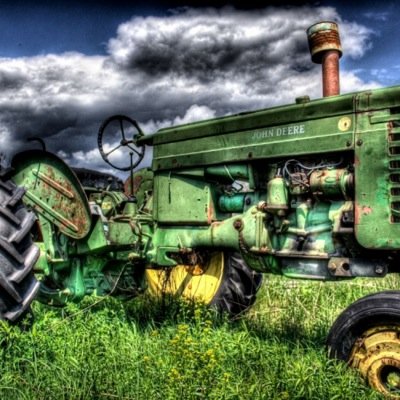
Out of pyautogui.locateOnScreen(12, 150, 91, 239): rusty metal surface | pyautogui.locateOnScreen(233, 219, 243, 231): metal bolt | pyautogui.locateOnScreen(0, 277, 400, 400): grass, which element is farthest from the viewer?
pyautogui.locateOnScreen(12, 150, 91, 239): rusty metal surface

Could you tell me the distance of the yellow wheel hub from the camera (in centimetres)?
296

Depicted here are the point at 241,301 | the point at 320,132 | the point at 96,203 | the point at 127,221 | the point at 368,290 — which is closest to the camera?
the point at 320,132

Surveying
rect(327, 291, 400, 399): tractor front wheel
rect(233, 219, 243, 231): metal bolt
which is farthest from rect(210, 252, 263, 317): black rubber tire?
rect(327, 291, 400, 399): tractor front wheel

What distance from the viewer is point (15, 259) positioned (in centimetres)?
353

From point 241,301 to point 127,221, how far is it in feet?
4.03

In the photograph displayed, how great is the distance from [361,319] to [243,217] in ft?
3.93

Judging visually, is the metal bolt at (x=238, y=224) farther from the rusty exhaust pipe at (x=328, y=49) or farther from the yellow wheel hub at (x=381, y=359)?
the yellow wheel hub at (x=381, y=359)

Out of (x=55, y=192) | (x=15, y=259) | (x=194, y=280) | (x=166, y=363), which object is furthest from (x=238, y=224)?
(x=55, y=192)

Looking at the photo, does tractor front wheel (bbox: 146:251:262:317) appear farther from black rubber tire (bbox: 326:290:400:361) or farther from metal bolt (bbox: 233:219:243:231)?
black rubber tire (bbox: 326:290:400:361)

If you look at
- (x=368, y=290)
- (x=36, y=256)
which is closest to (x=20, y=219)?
(x=36, y=256)

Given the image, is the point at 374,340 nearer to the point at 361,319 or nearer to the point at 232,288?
the point at 361,319

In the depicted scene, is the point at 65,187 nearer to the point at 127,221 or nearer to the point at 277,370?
the point at 127,221

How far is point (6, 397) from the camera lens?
3039 mm

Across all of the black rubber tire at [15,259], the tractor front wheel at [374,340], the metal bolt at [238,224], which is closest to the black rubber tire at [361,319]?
the tractor front wheel at [374,340]
